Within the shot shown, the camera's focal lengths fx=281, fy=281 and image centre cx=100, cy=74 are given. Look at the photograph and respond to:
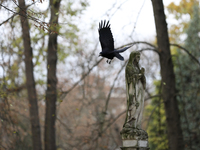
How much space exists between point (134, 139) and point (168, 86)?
4494mm

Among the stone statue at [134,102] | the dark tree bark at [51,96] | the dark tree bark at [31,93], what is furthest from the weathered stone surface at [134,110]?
the dark tree bark at [31,93]

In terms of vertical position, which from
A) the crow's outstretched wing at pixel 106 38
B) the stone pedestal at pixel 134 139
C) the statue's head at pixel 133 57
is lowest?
the stone pedestal at pixel 134 139

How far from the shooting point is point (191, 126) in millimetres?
13891

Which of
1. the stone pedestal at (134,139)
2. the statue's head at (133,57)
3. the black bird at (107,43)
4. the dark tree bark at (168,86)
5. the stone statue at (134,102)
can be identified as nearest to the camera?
the black bird at (107,43)

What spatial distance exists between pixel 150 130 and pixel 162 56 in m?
7.08

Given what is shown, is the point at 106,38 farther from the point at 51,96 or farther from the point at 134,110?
the point at 51,96

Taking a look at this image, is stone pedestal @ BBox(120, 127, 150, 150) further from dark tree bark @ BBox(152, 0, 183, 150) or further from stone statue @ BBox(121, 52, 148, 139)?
dark tree bark @ BBox(152, 0, 183, 150)

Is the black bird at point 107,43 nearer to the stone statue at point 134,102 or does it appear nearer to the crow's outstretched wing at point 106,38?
the crow's outstretched wing at point 106,38

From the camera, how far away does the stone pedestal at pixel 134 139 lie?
5512mm

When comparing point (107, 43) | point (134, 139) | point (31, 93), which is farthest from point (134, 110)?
point (31, 93)

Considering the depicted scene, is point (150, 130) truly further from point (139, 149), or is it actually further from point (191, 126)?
point (139, 149)

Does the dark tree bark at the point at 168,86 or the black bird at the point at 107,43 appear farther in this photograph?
the dark tree bark at the point at 168,86

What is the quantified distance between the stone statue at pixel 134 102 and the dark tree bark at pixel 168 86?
12.5 feet

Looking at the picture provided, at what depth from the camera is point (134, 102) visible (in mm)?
5844
